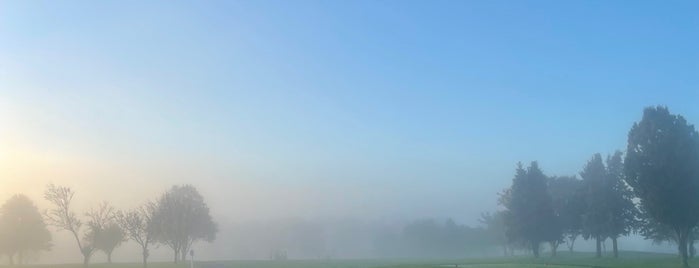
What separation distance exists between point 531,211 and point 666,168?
118 ft

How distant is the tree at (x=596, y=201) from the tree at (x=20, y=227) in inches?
3068

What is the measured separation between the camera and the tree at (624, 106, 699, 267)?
48.8 meters

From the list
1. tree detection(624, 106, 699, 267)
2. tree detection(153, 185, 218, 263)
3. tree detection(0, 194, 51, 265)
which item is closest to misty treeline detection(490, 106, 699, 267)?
tree detection(624, 106, 699, 267)

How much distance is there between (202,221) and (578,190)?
54.4 metres

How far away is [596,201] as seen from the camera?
74.8m

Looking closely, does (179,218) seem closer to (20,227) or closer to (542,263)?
(20,227)

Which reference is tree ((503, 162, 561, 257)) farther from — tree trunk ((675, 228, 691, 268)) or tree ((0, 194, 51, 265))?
tree ((0, 194, 51, 265))

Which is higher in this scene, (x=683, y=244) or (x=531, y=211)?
(x=531, y=211)

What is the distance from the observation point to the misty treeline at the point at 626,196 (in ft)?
161

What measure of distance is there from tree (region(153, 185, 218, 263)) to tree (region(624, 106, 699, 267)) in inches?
2370

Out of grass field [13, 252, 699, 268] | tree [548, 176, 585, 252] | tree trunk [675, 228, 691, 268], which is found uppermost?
tree [548, 176, 585, 252]

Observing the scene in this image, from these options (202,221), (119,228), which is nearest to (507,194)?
(202,221)

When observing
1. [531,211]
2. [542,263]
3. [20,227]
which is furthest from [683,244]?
[20,227]

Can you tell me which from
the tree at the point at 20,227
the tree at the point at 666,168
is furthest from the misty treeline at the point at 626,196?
the tree at the point at 20,227
